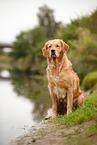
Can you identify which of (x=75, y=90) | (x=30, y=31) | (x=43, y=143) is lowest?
(x=43, y=143)

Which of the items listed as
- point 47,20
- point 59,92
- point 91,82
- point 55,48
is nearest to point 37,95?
point 91,82

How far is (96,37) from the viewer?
49.7 ft

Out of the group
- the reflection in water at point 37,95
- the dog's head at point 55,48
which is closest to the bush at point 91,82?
the reflection in water at point 37,95

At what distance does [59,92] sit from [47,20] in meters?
50.7

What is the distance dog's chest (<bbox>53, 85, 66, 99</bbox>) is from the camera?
5.09 meters

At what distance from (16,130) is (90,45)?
34.8ft

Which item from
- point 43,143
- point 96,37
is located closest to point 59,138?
point 43,143

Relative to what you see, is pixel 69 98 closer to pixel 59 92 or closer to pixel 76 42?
pixel 59 92

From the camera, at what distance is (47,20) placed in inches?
2112

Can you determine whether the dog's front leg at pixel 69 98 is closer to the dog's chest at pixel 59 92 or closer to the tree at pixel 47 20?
the dog's chest at pixel 59 92

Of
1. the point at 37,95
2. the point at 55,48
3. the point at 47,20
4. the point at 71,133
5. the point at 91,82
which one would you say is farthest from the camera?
the point at 47,20

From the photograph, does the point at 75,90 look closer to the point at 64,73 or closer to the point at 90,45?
the point at 64,73

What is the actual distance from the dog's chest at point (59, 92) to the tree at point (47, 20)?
48.8 m

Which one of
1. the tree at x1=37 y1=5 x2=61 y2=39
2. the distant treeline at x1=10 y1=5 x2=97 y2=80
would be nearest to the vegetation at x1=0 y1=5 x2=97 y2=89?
the distant treeline at x1=10 y1=5 x2=97 y2=80
